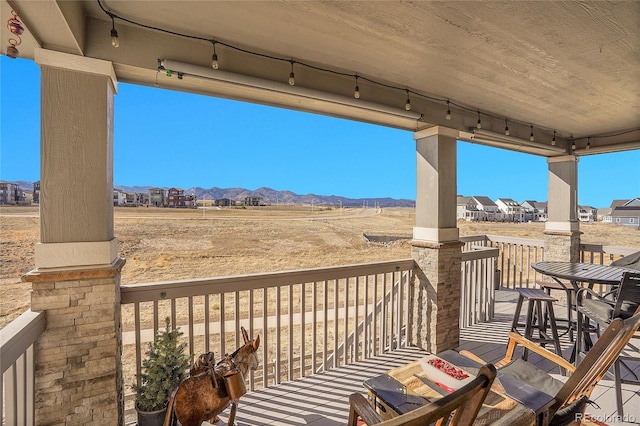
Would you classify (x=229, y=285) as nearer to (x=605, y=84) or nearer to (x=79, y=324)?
(x=79, y=324)

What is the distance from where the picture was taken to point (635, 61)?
7.84 ft

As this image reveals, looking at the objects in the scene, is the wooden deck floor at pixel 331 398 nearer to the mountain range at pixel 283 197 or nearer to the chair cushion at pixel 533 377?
the chair cushion at pixel 533 377

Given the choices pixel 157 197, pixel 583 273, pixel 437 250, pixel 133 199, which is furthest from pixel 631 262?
pixel 157 197

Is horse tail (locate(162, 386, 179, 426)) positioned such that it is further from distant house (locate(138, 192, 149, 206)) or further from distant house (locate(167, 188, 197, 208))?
distant house (locate(167, 188, 197, 208))

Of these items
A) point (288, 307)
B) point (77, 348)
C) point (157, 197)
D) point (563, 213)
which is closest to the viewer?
point (77, 348)

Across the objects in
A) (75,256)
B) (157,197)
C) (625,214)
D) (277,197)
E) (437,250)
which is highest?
(277,197)

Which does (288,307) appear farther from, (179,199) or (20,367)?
(179,199)

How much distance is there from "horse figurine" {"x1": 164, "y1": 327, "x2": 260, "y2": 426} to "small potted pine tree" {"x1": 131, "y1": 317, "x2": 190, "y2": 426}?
43cm

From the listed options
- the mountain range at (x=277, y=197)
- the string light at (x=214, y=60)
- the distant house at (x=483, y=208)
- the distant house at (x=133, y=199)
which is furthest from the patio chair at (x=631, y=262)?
the distant house at (x=483, y=208)

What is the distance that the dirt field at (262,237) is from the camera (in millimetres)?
5539

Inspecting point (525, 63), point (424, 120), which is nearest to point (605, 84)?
point (525, 63)

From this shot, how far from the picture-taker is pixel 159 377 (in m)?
1.83

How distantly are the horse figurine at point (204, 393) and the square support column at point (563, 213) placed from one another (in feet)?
17.5

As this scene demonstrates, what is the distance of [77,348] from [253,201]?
5.78m
